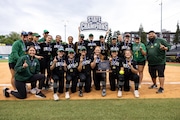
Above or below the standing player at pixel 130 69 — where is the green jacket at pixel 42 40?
above

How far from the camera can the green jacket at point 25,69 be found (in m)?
5.80

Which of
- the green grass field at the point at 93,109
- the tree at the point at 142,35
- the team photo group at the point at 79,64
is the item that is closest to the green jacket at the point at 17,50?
the team photo group at the point at 79,64

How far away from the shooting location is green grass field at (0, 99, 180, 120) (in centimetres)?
420

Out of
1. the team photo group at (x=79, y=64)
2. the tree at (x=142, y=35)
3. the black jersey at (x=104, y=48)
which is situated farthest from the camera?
the tree at (x=142, y=35)

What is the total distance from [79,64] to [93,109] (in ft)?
6.93

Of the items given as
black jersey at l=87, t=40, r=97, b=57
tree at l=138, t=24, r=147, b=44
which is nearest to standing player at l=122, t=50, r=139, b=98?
black jersey at l=87, t=40, r=97, b=57

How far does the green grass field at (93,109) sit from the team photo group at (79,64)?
67cm

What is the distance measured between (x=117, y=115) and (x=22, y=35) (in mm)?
3829

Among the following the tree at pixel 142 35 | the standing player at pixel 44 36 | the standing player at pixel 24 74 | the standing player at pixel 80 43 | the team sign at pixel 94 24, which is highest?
the tree at pixel 142 35

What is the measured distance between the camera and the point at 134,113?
443 centimetres

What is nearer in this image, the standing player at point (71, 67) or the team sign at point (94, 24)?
the standing player at point (71, 67)

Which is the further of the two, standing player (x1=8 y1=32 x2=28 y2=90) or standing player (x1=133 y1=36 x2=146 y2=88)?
standing player (x1=133 y1=36 x2=146 y2=88)

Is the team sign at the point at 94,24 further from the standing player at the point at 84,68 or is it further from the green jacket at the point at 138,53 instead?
the standing player at the point at 84,68

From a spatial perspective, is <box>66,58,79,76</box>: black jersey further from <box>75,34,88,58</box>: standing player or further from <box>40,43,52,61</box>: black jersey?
<box>40,43,52,61</box>: black jersey
